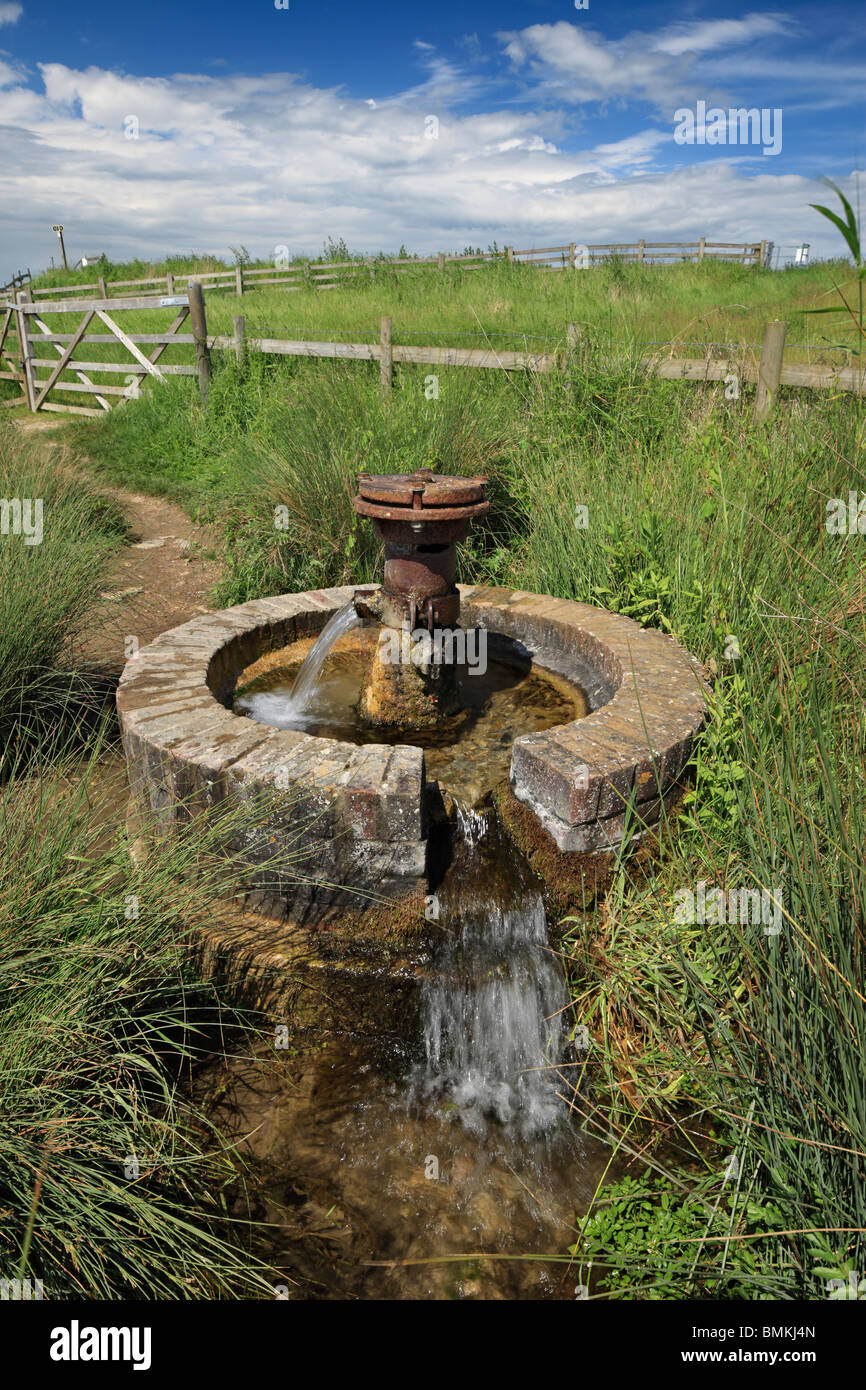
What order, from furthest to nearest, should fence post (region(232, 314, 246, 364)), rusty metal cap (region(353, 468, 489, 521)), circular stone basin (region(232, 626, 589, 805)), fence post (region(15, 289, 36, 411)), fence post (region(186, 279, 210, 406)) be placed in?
1. fence post (region(15, 289, 36, 411))
2. fence post (region(186, 279, 210, 406))
3. fence post (region(232, 314, 246, 364))
4. circular stone basin (region(232, 626, 589, 805))
5. rusty metal cap (region(353, 468, 489, 521))

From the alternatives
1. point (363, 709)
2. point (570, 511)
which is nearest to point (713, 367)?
point (570, 511)

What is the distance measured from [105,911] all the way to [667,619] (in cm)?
280

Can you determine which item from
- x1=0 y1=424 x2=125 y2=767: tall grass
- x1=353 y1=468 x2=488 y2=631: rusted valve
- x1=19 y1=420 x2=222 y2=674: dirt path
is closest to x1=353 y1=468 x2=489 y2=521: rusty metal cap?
x1=353 y1=468 x2=488 y2=631: rusted valve

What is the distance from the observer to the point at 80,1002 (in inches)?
78.2

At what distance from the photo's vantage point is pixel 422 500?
3.22 metres

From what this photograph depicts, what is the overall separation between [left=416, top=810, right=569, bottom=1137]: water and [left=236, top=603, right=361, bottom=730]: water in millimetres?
1215

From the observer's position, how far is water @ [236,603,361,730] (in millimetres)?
3752

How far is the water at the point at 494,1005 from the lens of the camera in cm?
254

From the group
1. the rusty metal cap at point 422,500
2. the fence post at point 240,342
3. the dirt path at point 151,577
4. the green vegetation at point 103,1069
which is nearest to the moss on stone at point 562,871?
the green vegetation at point 103,1069

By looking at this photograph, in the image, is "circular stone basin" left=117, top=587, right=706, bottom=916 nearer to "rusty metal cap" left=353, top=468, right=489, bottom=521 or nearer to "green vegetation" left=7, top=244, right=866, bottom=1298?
"green vegetation" left=7, top=244, right=866, bottom=1298

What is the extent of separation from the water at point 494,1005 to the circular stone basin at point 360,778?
219mm

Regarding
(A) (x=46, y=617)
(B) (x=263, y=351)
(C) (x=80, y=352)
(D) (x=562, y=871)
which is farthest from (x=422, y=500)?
(C) (x=80, y=352)

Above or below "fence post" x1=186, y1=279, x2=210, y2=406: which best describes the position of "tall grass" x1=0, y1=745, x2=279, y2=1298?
below

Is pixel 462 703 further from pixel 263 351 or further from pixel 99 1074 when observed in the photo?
pixel 263 351
